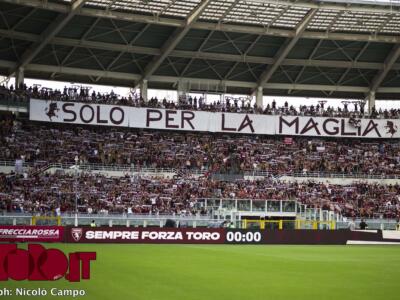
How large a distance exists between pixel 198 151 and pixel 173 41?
11543 millimetres

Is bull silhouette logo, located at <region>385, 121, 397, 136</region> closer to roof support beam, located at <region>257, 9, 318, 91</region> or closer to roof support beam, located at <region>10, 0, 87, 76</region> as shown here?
roof support beam, located at <region>257, 9, 318, 91</region>

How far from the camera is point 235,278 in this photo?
21188 millimetres

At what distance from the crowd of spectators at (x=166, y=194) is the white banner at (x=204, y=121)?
792 cm

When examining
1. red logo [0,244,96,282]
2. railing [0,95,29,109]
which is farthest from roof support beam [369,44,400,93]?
red logo [0,244,96,282]

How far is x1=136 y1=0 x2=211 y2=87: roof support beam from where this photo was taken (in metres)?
60.0

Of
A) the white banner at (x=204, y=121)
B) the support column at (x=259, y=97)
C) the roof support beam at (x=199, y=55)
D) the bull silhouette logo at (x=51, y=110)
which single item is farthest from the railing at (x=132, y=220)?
the support column at (x=259, y=97)

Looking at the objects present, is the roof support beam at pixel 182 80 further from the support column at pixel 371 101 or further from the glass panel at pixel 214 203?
the glass panel at pixel 214 203

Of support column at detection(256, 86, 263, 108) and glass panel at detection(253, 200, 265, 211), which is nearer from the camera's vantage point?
glass panel at detection(253, 200, 265, 211)

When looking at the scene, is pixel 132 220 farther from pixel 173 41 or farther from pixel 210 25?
pixel 210 25

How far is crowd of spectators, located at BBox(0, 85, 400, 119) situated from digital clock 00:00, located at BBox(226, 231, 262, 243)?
28412 millimetres

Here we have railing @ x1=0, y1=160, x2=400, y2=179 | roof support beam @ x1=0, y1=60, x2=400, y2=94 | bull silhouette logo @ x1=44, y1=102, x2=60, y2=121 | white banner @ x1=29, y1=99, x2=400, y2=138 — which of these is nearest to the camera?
railing @ x1=0, y1=160, x2=400, y2=179

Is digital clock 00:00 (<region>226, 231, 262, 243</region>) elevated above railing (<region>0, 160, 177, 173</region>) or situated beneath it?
situated beneath

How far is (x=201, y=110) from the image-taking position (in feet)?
234

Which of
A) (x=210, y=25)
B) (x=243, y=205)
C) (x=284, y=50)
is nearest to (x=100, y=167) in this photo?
(x=243, y=205)
